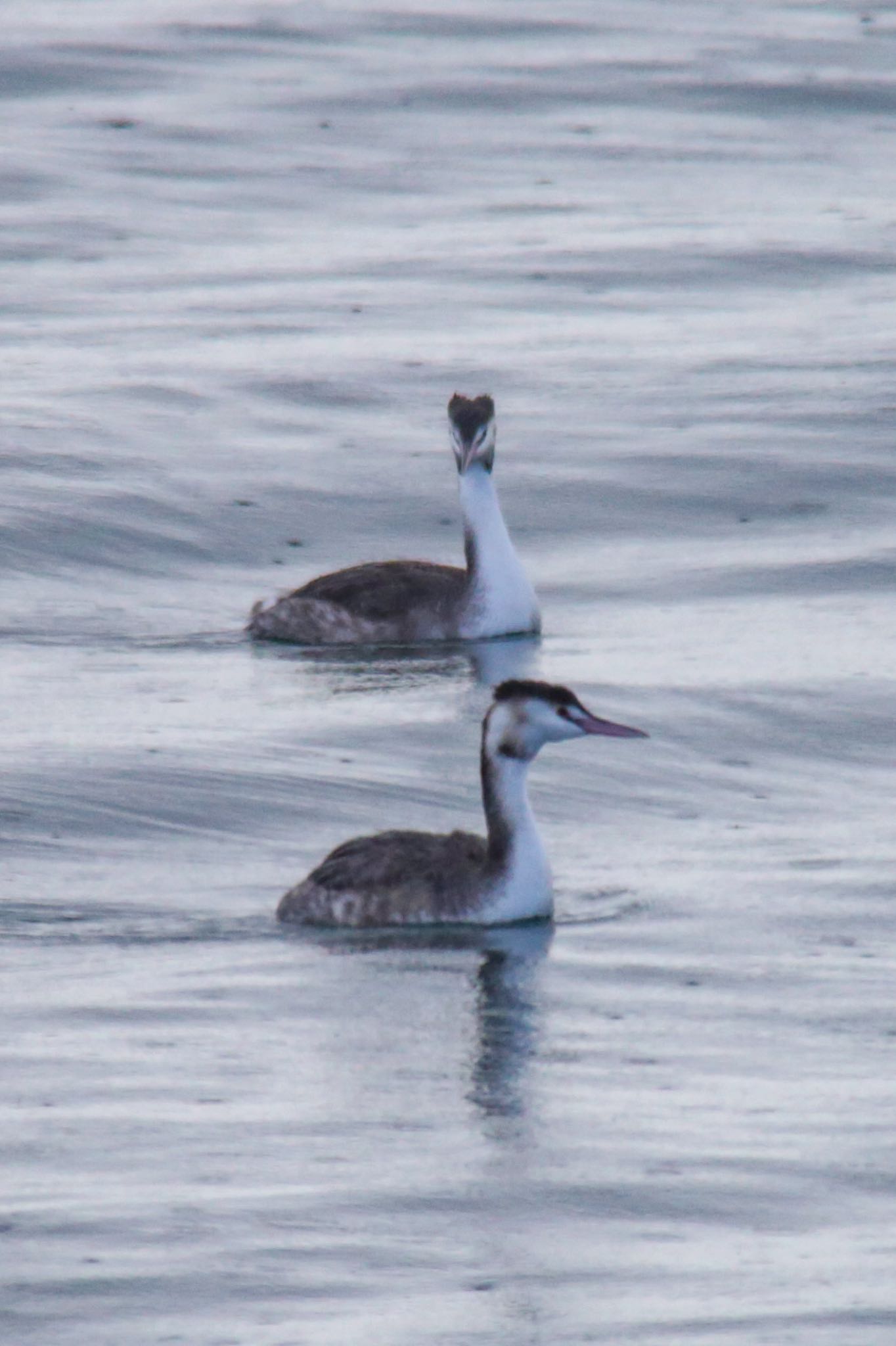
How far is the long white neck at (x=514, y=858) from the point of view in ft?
39.0

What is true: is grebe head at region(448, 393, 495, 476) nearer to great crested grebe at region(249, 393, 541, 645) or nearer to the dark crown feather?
great crested grebe at region(249, 393, 541, 645)

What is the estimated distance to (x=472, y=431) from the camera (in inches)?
707

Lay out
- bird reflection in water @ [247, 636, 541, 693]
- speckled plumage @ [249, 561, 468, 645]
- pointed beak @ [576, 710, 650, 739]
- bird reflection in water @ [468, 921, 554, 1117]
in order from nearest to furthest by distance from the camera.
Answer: bird reflection in water @ [468, 921, 554, 1117] < pointed beak @ [576, 710, 650, 739] < bird reflection in water @ [247, 636, 541, 693] < speckled plumage @ [249, 561, 468, 645]

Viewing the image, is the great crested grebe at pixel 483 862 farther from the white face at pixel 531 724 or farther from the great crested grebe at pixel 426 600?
the great crested grebe at pixel 426 600

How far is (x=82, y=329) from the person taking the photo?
949 inches

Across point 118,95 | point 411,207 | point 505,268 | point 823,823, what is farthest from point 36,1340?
point 118,95

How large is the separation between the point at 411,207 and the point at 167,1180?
20.6 meters

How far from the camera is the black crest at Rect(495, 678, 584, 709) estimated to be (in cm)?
1223

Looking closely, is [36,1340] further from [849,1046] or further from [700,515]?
[700,515]

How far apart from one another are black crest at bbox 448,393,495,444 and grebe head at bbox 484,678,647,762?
580cm

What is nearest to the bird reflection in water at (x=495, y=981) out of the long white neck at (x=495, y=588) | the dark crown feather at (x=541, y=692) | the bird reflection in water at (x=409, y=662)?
the dark crown feather at (x=541, y=692)

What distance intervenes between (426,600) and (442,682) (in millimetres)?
1219

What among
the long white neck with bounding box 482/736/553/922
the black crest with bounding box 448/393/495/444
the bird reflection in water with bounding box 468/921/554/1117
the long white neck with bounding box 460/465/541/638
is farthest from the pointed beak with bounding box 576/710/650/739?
the black crest with bounding box 448/393/495/444

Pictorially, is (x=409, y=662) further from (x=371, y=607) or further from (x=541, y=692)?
(x=541, y=692)
